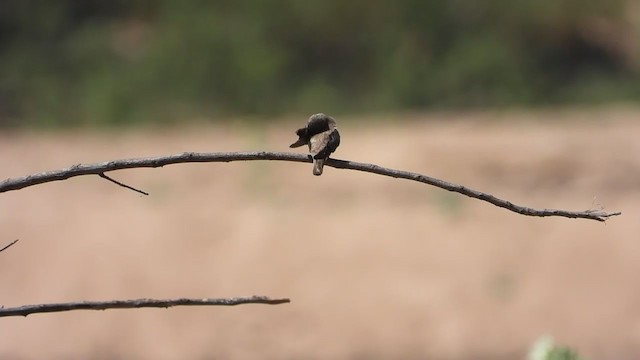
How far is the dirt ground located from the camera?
5.25 m

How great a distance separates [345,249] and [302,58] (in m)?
5.57

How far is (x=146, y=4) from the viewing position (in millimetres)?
12852

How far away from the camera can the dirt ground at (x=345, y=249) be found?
5.25 m

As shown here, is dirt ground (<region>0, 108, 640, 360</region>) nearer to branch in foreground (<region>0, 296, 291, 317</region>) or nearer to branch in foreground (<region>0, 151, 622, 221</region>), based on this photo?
branch in foreground (<region>0, 296, 291, 317</region>)

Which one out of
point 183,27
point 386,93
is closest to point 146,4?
point 183,27

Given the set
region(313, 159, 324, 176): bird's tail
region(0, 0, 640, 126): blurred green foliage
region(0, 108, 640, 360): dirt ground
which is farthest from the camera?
region(0, 0, 640, 126): blurred green foliage

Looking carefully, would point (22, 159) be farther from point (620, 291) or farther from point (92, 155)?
point (620, 291)

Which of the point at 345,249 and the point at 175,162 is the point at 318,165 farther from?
the point at 345,249

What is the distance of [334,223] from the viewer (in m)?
6.21

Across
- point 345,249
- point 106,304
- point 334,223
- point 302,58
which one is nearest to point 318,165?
point 106,304

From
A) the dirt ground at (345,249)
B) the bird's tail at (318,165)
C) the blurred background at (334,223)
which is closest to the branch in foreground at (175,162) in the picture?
the bird's tail at (318,165)

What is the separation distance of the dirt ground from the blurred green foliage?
2.40 m

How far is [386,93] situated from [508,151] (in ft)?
10.4

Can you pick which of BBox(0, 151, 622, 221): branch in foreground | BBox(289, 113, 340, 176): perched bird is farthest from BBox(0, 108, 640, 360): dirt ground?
BBox(0, 151, 622, 221): branch in foreground
